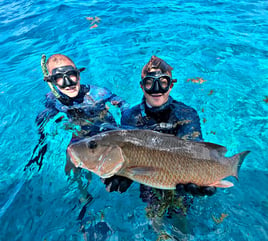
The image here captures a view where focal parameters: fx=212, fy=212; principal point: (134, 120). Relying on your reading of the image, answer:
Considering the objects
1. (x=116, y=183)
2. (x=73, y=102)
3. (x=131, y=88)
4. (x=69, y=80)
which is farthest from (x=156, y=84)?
(x=131, y=88)

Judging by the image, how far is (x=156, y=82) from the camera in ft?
10.7

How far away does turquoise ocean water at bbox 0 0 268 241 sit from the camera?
12.4 feet

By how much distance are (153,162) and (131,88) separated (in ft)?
16.6

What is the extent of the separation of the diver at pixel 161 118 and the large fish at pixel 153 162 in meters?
0.60

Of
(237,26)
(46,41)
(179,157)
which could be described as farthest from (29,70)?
(237,26)

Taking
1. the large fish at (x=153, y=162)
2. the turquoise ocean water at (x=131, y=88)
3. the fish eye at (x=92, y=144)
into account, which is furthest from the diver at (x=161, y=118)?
the fish eye at (x=92, y=144)

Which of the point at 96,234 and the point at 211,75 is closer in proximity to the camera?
the point at 96,234

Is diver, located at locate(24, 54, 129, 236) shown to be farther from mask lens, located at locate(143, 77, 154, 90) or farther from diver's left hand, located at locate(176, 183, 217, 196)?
diver's left hand, located at locate(176, 183, 217, 196)

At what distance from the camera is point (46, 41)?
10.4 meters

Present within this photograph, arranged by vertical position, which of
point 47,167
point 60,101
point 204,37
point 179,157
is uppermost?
point 179,157

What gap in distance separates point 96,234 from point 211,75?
5.90m

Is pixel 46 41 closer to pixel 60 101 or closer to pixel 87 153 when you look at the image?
pixel 60 101

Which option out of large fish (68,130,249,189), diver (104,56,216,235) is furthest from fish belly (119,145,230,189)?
diver (104,56,216,235)

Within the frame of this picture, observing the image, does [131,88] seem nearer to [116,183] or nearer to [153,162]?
[116,183]
